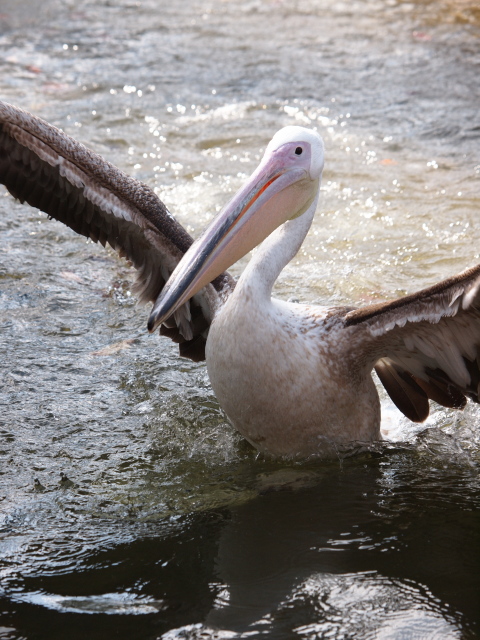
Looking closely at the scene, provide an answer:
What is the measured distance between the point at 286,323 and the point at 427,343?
1.86 feet

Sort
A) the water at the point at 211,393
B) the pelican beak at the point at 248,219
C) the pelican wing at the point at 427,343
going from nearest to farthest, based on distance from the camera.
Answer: the water at the point at 211,393, the pelican wing at the point at 427,343, the pelican beak at the point at 248,219

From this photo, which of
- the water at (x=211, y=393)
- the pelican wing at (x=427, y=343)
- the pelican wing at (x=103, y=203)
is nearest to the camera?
the water at (x=211, y=393)

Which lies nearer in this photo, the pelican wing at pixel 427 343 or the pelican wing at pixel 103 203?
the pelican wing at pixel 427 343

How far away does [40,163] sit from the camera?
13.1 feet

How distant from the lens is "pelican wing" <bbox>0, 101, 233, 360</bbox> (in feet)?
12.8

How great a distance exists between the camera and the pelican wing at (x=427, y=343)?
10.3 feet

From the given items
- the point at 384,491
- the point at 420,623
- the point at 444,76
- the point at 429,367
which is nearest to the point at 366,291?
the point at 429,367

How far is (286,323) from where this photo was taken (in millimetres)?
3498

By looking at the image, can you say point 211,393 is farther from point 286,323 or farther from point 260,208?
point 260,208

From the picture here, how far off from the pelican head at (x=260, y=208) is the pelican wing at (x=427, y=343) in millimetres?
514

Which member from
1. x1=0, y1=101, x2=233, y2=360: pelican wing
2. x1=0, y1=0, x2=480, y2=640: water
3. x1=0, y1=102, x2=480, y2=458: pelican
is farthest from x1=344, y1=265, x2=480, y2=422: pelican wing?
x1=0, y1=101, x2=233, y2=360: pelican wing

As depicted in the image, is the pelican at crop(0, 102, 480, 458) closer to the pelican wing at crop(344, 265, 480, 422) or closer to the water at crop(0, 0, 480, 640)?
the pelican wing at crop(344, 265, 480, 422)

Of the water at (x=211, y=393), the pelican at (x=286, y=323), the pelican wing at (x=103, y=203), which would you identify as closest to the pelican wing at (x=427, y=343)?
the pelican at (x=286, y=323)

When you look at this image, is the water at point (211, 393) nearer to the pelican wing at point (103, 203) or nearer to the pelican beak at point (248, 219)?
the pelican wing at point (103, 203)
